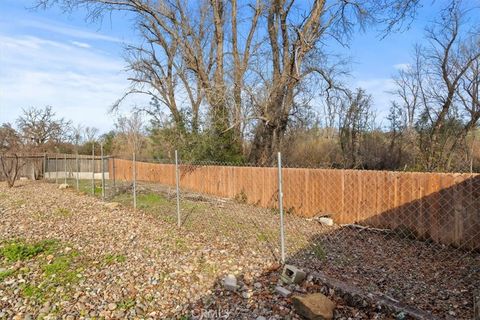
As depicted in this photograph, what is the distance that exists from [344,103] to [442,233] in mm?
17276

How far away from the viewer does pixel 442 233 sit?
6145 mm

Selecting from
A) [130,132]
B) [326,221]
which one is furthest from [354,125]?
[130,132]

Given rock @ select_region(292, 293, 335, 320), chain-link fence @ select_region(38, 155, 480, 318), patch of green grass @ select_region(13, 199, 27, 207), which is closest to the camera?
rock @ select_region(292, 293, 335, 320)

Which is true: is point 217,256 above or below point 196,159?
below

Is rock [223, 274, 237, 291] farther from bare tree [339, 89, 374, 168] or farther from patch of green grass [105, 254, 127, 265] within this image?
bare tree [339, 89, 374, 168]

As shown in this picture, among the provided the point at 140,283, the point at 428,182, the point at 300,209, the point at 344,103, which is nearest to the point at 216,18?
the point at 344,103

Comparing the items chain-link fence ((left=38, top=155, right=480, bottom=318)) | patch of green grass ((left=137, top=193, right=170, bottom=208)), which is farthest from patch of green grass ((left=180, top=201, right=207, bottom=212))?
patch of green grass ((left=137, top=193, right=170, bottom=208))

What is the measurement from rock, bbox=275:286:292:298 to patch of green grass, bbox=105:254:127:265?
247cm

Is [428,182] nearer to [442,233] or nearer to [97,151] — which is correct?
[442,233]

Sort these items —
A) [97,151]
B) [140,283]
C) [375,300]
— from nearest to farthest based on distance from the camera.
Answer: [375,300] < [140,283] < [97,151]

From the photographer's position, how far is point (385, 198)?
7094 millimetres

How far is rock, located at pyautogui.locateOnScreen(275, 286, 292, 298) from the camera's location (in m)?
3.78

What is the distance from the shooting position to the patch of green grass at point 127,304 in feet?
12.2

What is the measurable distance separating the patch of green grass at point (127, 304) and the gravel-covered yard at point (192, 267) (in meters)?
0.01
